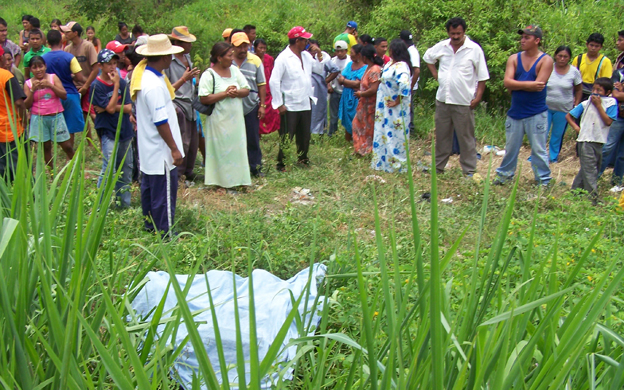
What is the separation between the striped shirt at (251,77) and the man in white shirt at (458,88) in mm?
1934

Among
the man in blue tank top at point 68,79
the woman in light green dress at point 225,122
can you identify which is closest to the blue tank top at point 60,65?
the man in blue tank top at point 68,79

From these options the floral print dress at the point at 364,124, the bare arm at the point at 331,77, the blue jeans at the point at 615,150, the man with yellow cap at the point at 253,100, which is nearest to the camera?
the blue jeans at the point at 615,150

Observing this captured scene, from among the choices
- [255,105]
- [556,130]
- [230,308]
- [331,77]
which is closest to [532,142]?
[556,130]

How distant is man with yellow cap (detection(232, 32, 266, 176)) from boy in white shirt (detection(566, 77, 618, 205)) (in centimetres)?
339

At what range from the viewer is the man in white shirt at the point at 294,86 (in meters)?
6.54

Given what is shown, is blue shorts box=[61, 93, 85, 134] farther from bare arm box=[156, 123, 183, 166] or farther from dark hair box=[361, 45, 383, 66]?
dark hair box=[361, 45, 383, 66]

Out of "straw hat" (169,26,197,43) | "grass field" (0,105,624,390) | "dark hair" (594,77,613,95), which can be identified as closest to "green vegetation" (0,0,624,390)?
"grass field" (0,105,624,390)

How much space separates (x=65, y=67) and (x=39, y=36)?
1163 mm

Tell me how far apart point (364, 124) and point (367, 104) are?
264mm

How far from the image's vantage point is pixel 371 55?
6.93 metres

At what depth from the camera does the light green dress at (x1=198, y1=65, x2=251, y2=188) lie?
5758 millimetres

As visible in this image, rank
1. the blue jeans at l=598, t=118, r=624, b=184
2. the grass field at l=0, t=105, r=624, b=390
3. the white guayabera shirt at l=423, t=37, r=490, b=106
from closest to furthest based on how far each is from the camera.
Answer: the grass field at l=0, t=105, r=624, b=390 < the blue jeans at l=598, t=118, r=624, b=184 < the white guayabera shirt at l=423, t=37, r=490, b=106

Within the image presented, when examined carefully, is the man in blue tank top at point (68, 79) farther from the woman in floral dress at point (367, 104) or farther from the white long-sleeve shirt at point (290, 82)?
the woman in floral dress at point (367, 104)

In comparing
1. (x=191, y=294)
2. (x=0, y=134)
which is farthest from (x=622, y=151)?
(x=0, y=134)
